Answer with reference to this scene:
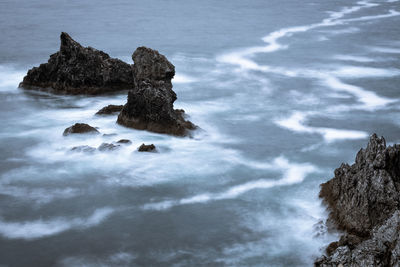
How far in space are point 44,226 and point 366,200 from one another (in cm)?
354

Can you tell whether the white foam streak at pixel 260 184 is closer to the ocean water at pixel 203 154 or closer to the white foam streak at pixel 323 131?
the ocean water at pixel 203 154

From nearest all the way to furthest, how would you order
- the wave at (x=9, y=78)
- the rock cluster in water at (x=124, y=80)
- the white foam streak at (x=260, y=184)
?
1. the white foam streak at (x=260, y=184)
2. the rock cluster in water at (x=124, y=80)
3. the wave at (x=9, y=78)

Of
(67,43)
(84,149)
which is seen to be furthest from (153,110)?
(67,43)

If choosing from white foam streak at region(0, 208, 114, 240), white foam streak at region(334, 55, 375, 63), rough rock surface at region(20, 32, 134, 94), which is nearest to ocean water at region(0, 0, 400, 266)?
white foam streak at region(0, 208, 114, 240)

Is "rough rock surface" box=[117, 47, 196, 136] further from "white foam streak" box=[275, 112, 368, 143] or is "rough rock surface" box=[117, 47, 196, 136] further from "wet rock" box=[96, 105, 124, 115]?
"white foam streak" box=[275, 112, 368, 143]

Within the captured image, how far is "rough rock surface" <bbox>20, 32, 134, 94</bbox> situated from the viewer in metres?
11.6

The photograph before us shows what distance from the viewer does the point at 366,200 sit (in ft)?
20.1

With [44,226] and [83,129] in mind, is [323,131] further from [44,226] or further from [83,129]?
[44,226]

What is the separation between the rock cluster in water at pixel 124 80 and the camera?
9.25m

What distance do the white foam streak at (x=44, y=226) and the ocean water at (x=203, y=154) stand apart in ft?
0.05

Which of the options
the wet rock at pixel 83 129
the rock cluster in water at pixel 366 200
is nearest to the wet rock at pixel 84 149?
the wet rock at pixel 83 129

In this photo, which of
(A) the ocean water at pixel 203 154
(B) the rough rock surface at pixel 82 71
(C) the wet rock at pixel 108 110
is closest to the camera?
(A) the ocean water at pixel 203 154

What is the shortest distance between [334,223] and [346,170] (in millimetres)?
665

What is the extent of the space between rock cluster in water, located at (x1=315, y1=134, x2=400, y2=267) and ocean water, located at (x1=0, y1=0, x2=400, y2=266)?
0.32m
